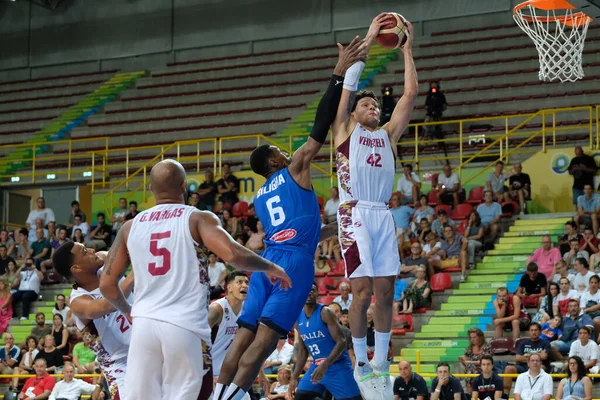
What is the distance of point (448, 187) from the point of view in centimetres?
2161

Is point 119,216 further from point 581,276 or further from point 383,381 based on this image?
point 383,381

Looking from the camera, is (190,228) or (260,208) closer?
(190,228)

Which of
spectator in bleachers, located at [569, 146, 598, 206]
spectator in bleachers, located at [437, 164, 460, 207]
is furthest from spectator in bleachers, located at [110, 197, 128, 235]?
spectator in bleachers, located at [569, 146, 598, 206]

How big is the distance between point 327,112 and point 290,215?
2.94ft

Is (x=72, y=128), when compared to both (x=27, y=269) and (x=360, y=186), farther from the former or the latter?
(x=360, y=186)

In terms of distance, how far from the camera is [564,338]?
15.4 m

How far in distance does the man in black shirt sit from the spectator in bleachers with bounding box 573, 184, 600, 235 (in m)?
5.41

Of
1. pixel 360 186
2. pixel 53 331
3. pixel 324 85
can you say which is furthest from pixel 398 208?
pixel 360 186

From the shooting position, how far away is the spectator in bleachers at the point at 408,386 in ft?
46.4

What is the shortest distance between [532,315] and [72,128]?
750 inches

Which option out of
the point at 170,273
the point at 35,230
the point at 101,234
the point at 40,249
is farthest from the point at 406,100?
the point at 35,230

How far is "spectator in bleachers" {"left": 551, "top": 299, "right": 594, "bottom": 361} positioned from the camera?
49.9 feet

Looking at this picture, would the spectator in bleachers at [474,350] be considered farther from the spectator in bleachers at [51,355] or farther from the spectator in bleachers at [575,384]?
the spectator in bleachers at [51,355]

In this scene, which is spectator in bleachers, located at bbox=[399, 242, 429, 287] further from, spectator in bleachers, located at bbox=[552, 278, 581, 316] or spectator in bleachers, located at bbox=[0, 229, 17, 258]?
spectator in bleachers, located at bbox=[0, 229, 17, 258]
